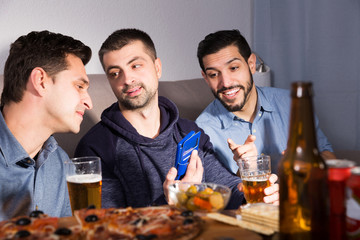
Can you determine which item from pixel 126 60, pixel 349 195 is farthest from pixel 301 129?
pixel 126 60

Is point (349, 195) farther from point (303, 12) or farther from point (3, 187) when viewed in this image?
point (303, 12)

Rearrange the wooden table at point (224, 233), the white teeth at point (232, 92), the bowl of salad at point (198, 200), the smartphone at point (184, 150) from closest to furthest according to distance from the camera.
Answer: the wooden table at point (224, 233)
the bowl of salad at point (198, 200)
the smartphone at point (184, 150)
the white teeth at point (232, 92)

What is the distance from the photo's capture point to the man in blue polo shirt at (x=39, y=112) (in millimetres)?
1464

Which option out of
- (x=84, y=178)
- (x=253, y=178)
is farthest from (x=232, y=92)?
(x=84, y=178)

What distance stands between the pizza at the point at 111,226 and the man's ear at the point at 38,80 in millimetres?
676

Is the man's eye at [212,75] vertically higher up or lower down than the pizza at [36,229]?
higher up

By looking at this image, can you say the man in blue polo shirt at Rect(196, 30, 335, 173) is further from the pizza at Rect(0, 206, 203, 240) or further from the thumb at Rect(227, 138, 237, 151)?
the pizza at Rect(0, 206, 203, 240)

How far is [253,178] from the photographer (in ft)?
4.39

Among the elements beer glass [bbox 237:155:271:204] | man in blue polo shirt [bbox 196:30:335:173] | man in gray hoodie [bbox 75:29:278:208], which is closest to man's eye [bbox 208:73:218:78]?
man in blue polo shirt [bbox 196:30:335:173]

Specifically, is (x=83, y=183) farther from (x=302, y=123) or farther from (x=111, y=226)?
(x=302, y=123)

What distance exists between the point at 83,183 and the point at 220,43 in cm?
136

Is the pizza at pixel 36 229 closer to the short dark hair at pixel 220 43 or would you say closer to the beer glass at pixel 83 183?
the beer glass at pixel 83 183

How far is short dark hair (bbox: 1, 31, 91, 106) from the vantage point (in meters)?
1.53

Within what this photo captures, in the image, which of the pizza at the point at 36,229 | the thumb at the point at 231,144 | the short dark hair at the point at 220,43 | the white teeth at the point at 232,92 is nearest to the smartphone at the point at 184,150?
the thumb at the point at 231,144
